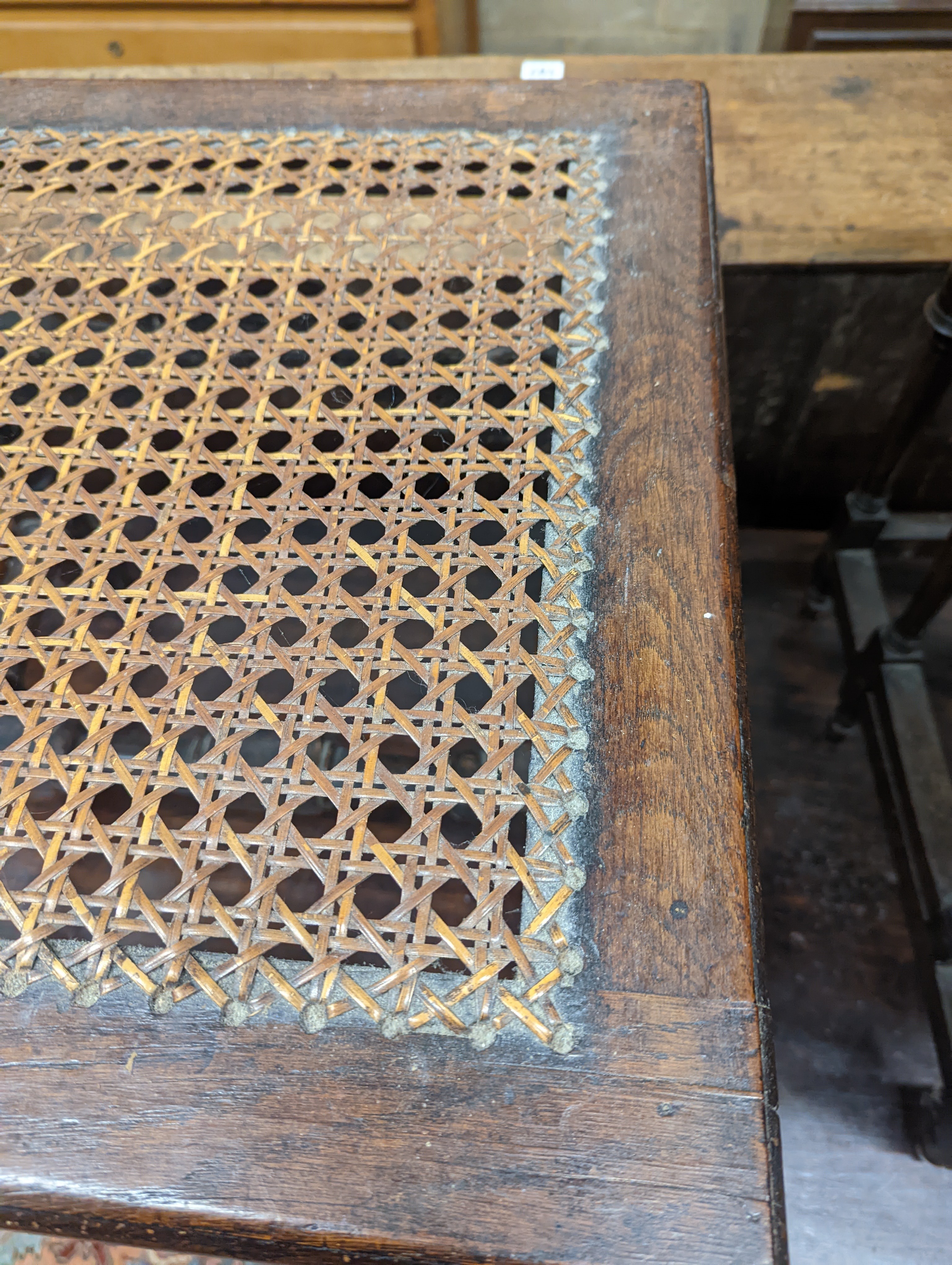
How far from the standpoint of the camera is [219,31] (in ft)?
5.19

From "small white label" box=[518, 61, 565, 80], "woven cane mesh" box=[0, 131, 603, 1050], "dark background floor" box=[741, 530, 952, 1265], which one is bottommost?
"dark background floor" box=[741, 530, 952, 1265]

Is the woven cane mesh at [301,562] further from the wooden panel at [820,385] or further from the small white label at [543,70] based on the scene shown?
the wooden panel at [820,385]

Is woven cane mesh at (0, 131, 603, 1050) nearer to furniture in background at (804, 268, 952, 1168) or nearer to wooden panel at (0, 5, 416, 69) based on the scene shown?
furniture in background at (804, 268, 952, 1168)

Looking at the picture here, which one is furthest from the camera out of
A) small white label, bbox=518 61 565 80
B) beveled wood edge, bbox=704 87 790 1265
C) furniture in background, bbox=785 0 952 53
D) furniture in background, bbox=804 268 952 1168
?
furniture in background, bbox=785 0 952 53

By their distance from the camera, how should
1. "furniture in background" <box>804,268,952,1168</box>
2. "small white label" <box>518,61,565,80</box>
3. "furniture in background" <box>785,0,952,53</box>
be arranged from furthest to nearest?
1. "furniture in background" <box>785,0,952,53</box>
2. "small white label" <box>518,61,565,80</box>
3. "furniture in background" <box>804,268,952,1168</box>

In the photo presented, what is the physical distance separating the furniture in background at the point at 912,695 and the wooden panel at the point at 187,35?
4.07 feet

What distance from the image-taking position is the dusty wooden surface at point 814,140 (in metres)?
0.91

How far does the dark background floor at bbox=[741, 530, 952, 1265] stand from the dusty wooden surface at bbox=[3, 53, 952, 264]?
0.54m

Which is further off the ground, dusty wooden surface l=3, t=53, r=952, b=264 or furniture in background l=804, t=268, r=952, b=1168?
dusty wooden surface l=3, t=53, r=952, b=264

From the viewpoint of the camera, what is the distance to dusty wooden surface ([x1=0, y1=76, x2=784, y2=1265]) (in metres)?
0.34

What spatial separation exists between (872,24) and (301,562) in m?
1.73

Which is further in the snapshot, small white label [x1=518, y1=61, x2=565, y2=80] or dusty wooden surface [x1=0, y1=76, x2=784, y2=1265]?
small white label [x1=518, y1=61, x2=565, y2=80]

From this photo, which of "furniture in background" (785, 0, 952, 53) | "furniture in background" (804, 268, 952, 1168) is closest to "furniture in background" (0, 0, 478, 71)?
"furniture in background" (785, 0, 952, 53)

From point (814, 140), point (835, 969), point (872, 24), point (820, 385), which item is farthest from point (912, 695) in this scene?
point (872, 24)
